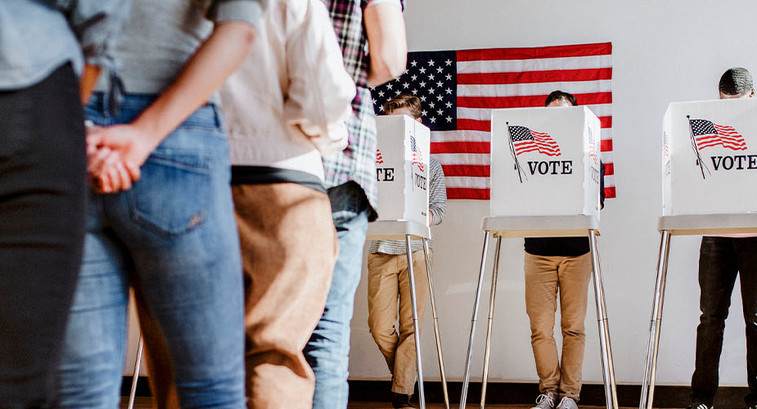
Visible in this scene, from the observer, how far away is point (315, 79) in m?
1.01

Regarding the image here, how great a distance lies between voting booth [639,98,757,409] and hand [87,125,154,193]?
225cm

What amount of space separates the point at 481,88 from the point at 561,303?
58.9 inches

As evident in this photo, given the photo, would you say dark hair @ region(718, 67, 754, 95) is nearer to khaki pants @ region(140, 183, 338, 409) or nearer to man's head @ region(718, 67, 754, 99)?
man's head @ region(718, 67, 754, 99)

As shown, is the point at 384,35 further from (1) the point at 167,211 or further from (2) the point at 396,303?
(2) the point at 396,303

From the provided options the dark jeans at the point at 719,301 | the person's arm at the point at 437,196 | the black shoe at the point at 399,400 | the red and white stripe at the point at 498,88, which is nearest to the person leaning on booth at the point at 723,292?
the dark jeans at the point at 719,301

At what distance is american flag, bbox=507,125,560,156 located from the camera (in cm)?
287

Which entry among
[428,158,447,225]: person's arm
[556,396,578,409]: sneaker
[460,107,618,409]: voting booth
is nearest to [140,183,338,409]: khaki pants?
[460,107,618,409]: voting booth

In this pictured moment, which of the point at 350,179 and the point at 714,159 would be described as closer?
the point at 350,179

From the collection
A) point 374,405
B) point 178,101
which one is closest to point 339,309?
point 178,101

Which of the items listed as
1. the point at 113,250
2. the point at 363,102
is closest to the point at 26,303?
the point at 113,250

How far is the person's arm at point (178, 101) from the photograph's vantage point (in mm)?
727

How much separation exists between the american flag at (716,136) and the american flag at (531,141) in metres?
0.49

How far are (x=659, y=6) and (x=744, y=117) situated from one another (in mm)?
2070

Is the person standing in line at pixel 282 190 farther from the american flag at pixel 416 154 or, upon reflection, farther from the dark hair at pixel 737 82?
the dark hair at pixel 737 82
